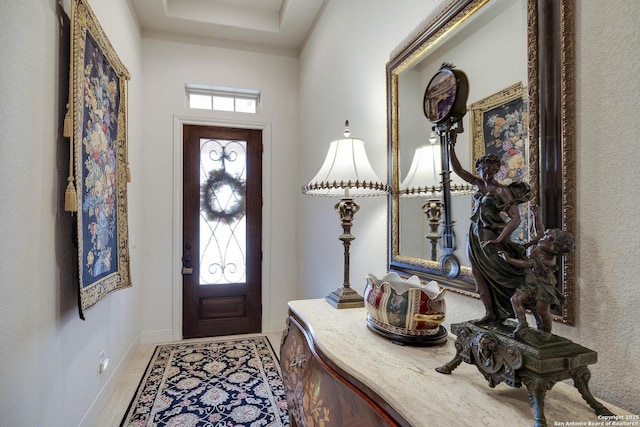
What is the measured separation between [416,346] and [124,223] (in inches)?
87.3

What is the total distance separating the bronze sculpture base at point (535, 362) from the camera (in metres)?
0.65

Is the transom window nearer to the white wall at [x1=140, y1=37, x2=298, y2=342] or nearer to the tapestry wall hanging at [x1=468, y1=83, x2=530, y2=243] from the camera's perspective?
the white wall at [x1=140, y1=37, x2=298, y2=342]

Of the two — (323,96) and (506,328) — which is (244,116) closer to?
(323,96)

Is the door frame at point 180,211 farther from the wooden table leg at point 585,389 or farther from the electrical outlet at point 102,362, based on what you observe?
the wooden table leg at point 585,389

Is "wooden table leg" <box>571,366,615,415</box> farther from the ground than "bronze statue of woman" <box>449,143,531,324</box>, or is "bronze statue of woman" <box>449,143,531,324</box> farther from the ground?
"bronze statue of woman" <box>449,143,531,324</box>

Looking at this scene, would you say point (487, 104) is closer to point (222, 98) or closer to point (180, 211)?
point (180, 211)

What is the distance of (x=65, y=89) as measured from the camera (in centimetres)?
159

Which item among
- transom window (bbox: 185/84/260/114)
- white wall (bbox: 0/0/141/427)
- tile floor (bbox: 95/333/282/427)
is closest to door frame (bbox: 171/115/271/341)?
transom window (bbox: 185/84/260/114)

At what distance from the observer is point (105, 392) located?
2.24 meters

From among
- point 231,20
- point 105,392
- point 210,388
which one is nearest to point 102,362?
point 105,392

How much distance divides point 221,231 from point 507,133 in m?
3.06

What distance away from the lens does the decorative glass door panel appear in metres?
3.57

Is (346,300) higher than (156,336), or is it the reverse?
(346,300)

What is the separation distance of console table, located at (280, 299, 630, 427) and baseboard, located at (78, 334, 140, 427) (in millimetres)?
1368
